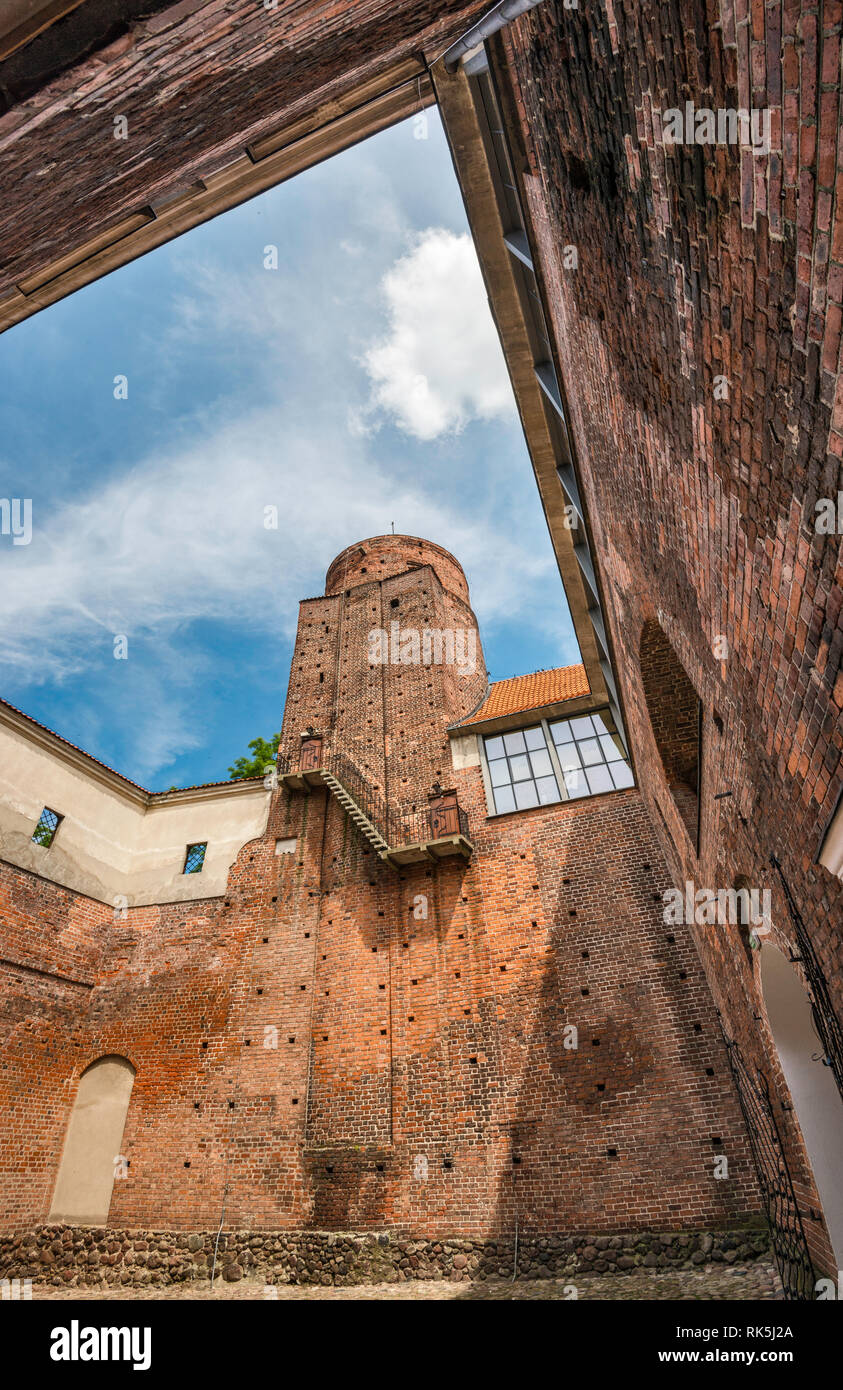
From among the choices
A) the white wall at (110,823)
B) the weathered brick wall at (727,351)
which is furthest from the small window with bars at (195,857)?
the weathered brick wall at (727,351)

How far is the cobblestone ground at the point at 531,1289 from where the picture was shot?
718cm

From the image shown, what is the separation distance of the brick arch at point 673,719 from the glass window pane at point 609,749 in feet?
17.6

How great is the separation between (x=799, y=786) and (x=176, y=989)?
1363cm

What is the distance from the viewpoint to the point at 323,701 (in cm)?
1788

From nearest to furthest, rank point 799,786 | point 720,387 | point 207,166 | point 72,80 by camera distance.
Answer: point 72,80, point 720,387, point 799,786, point 207,166

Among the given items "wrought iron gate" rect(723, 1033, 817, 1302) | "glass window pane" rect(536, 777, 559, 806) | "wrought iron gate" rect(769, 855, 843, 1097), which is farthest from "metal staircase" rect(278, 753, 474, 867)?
"wrought iron gate" rect(769, 855, 843, 1097)

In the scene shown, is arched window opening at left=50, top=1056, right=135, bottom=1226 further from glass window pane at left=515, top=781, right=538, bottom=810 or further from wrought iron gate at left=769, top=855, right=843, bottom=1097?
wrought iron gate at left=769, top=855, right=843, bottom=1097

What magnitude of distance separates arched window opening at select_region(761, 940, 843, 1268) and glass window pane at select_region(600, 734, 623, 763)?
7935 millimetres

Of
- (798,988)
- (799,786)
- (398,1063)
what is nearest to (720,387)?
(799,786)

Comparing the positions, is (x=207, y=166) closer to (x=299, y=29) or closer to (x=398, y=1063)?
(x=299, y=29)

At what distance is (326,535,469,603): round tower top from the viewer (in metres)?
21.6

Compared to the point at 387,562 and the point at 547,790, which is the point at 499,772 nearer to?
the point at 547,790

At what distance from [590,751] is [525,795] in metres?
1.70

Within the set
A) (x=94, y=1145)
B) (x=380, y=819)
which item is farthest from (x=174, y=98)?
(x=94, y=1145)
